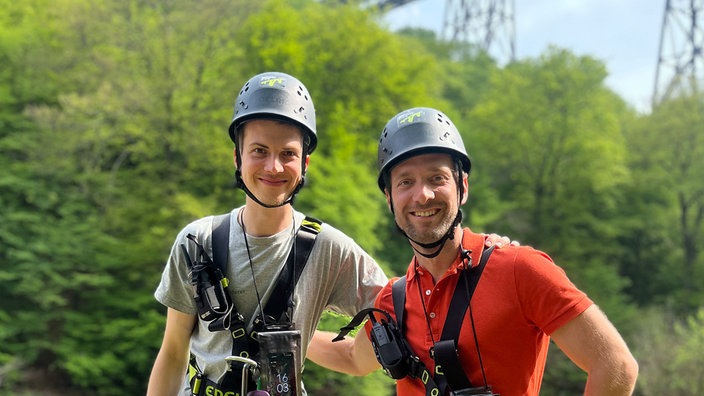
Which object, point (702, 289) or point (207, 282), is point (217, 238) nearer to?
point (207, 282)

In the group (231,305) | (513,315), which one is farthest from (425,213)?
(231,305)

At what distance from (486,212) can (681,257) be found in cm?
974

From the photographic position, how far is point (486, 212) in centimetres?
2594

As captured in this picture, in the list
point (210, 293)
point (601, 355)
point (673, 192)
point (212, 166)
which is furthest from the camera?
point (673, 192)

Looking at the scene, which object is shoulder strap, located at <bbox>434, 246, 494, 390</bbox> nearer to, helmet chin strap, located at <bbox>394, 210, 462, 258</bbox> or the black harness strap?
helmet chin strap, located at <bbox>394, 210, 462, 258</bbox>

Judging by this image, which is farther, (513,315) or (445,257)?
(445,257)

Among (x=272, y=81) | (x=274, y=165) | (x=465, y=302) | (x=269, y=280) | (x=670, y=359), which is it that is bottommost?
(x=670, y=359)

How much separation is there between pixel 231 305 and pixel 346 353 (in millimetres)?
715

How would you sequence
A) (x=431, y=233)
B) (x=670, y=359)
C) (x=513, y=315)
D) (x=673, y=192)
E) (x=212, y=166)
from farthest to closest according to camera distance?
(x=673, y=192)
(x=670, y=359)
(x=212, y=166)
(x=431, y=233)
(x=513, y=315)

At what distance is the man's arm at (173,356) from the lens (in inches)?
119

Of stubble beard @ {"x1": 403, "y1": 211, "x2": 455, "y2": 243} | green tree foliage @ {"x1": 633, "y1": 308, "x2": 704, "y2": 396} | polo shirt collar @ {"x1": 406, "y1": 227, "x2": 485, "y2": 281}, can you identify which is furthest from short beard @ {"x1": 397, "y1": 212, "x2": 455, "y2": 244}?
green tree foliage @ {"x1": 633, "y1": 308, "x2": 704, "y2": 396}

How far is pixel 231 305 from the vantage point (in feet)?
9.27

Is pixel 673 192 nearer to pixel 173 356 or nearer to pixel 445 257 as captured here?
pixel 445 257

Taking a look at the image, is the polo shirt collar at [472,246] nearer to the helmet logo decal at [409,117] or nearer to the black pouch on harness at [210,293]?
the helmet logo decal at [409,117]
